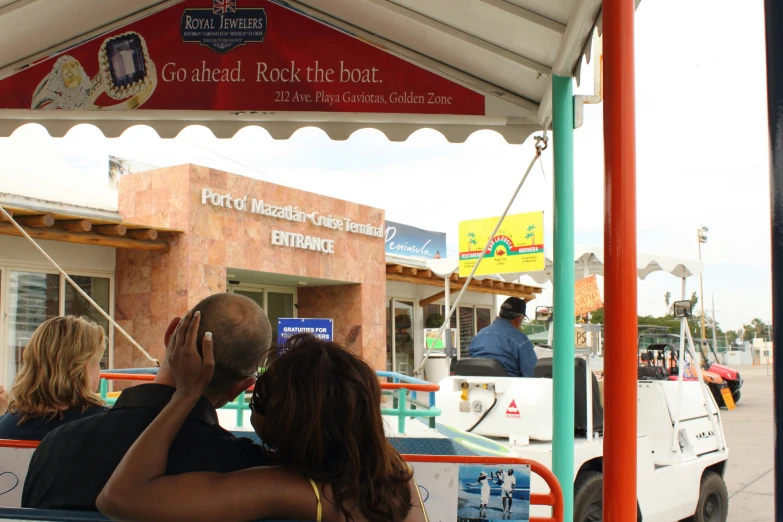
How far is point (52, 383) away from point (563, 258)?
2424 mm

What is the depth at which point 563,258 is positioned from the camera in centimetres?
383

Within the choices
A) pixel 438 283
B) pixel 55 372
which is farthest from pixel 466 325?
pixel 55 372

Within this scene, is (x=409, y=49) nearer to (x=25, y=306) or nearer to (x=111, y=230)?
(x=111, y=230)

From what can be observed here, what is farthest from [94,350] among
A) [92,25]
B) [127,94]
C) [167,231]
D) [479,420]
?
[167,231]

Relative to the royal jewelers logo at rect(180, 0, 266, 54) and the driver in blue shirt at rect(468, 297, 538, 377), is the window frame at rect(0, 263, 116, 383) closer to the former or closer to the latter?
the driver in blue shirt at rect(468, 297, 538, 377)

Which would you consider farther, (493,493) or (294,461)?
(493,493)

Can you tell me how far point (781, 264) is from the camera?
4.58 feet

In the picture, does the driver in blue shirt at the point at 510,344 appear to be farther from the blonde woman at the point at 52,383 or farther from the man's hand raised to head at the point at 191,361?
the man's hand raised to head at the point at 191,361

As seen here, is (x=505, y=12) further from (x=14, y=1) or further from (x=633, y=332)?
(x=14, y=1)

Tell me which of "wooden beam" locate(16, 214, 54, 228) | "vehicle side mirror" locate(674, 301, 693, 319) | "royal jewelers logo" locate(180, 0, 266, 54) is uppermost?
"royal jewelers logo" locate(180, 0, 266, 54)

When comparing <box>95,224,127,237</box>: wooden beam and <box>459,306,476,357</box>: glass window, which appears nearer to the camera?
<box>95,224,127,237</box>: wooden beam

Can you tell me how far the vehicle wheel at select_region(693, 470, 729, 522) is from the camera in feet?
20.3

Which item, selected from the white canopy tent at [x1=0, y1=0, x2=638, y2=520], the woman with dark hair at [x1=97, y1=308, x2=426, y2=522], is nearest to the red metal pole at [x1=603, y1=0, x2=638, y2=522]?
the white canopy tent at [x1=0, y1=0, x2=638, y2=520]

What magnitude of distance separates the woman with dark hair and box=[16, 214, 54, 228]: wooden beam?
9.87 metres
